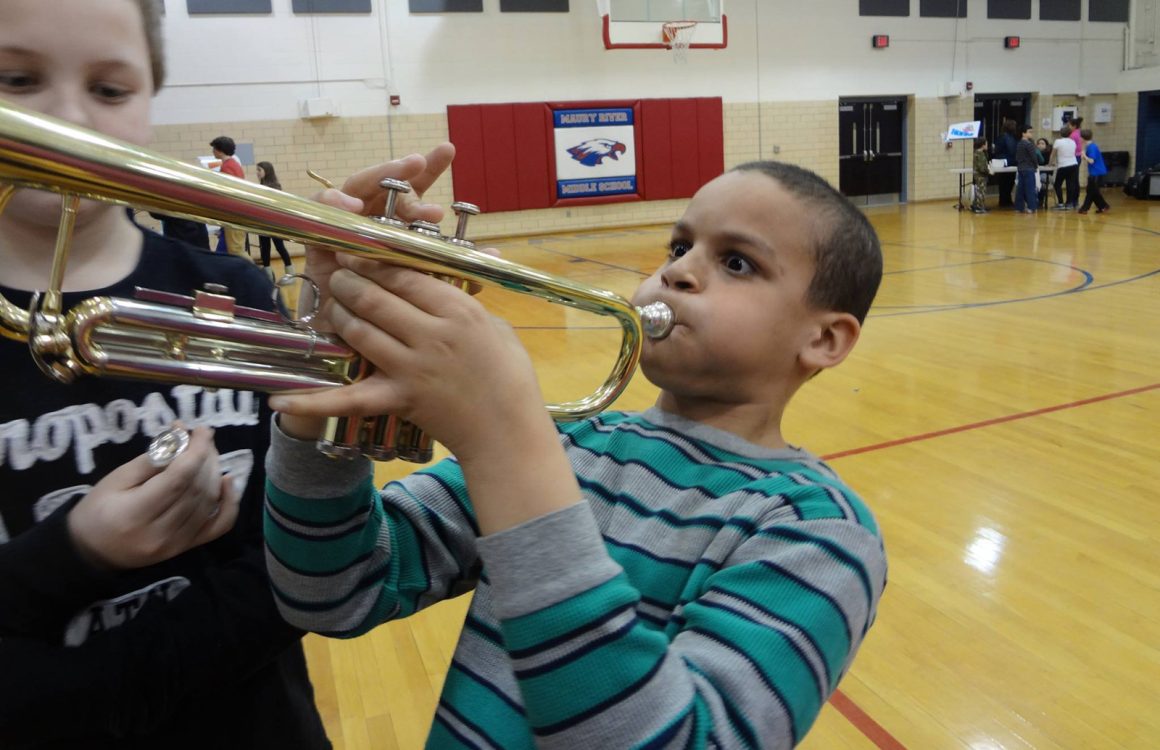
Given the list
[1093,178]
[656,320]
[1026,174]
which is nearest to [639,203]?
[1026,174]

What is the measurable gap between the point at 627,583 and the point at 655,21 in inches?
455

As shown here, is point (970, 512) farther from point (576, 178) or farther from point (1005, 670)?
point (576, 178)

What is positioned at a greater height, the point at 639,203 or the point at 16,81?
the point at 16,81

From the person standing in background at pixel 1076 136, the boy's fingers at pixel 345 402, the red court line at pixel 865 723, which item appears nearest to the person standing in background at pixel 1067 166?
the person standing in background at pixel 1076 136

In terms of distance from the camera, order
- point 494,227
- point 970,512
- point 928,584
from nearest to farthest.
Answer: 1. point 928,584
2. point 970,512
3. point 494,227

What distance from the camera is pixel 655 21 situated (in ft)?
36.2

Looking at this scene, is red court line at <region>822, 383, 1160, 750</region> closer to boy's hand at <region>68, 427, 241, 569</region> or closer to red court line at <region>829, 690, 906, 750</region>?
red court line at <region>829, 690, 906, 750</region>

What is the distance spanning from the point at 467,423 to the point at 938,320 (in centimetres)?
501

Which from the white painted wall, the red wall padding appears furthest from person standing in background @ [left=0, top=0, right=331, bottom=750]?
the red wall padding

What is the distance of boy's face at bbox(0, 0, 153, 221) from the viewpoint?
2.33ft

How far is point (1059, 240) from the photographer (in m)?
8.54

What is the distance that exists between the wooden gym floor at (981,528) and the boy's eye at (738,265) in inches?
44.5

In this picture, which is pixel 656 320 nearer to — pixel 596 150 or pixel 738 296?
pixel 738 296

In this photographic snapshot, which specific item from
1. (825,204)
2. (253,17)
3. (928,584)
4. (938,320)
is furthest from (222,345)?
(253,17)
